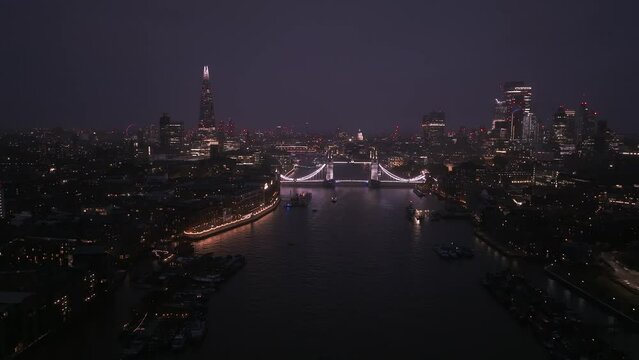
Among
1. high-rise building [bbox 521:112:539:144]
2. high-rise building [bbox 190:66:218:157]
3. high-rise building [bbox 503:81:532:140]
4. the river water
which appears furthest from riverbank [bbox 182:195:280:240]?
high-rise building [bbox 503:81:532:140]

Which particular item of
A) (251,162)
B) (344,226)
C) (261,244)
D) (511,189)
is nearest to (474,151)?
(251,162)

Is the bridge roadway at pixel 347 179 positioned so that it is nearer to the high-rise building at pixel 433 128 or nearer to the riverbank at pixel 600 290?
the riverbank at pixel 600 290

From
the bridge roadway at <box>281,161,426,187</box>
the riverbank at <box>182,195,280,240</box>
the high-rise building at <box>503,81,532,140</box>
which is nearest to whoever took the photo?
the riverbank at <box>182,195,280,240</box>

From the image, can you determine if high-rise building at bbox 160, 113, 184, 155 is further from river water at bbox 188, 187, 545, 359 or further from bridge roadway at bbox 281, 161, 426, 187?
river water at bbox 188, 187, 545, 359

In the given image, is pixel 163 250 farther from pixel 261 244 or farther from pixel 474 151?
pixel 474 151

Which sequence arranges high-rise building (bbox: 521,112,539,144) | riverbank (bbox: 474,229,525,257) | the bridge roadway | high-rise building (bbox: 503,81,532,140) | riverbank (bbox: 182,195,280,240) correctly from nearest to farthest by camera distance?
riverbank (bbox: 474,229,525,257)
riverbank (bbox: 182,195,280,240)
the bridge roadway
high-rise building (bbox: 521,112,539,144)
high-rise building (bbox: 503,81,532,140)

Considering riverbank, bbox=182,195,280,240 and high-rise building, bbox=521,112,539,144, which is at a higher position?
high-rise building, bbox=521,112,539,144

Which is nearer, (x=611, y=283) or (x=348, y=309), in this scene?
(x=348, y=309)
